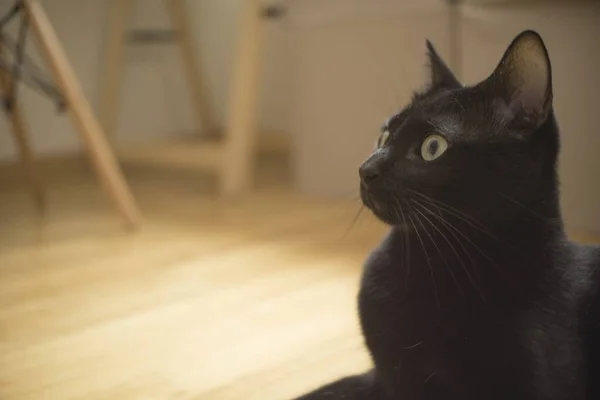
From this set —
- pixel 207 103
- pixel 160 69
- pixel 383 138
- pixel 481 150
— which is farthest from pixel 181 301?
pixel 160 69

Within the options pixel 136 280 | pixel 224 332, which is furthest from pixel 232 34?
pixel 224 332

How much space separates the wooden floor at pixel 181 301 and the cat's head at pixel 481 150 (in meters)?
0.28

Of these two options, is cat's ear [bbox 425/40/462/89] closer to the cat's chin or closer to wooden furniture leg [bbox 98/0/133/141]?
the cat's chin

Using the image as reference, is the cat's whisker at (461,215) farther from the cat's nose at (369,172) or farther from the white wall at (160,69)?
the white wall at (160,69)

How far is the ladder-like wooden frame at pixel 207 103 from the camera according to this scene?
1708 millimetres

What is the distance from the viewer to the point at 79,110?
1.33m

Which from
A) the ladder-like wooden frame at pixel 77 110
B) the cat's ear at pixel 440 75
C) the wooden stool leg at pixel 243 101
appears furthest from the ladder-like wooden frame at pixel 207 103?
the cat's ear at pixel 440 75

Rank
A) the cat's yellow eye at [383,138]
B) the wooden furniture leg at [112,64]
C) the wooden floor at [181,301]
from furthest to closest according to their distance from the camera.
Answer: the wooden furniture leg at [112,64]
the wooden floor at [181,301]
the cat's yellow eye at [383,138]

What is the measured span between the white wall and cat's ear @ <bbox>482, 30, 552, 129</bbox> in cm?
194

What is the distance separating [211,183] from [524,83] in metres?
1.62

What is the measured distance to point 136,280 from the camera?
1111 mm

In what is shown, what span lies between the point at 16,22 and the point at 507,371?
1.95m

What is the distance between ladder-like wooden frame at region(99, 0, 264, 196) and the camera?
171 cm

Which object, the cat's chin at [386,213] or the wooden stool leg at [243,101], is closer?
the cat's chin at [386,213]
